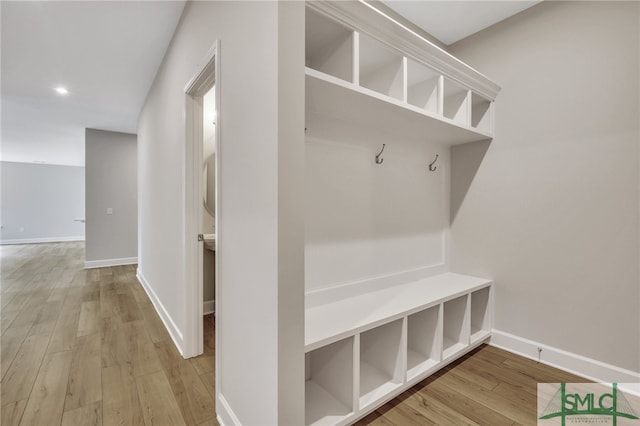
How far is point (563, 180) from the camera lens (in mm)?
1885

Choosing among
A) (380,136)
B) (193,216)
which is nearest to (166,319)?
(193,216)

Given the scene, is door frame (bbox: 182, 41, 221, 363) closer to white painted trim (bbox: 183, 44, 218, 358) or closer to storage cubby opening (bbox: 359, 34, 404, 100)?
white painted trim (bbox: 183, 44, 218, 358)

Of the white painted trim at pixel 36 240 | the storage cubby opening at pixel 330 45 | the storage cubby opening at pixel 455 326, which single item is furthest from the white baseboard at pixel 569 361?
the white painted trim at pixel 36 240

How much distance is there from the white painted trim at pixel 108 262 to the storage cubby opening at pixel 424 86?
5.71 m

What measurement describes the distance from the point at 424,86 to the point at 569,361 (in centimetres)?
209

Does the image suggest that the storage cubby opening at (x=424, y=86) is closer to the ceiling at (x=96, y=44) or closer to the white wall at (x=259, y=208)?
the ceiling at (x=96, y=44)

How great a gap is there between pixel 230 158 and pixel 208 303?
2.28m

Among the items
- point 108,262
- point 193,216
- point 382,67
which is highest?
point 382,67

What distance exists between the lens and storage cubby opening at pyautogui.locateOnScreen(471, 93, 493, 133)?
2219 mm

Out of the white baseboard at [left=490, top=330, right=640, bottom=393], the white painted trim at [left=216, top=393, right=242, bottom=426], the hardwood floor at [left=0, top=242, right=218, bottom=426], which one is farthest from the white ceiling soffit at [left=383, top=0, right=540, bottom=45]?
the hardwood floor at [left=0, top=242, right=218, bottom=426]

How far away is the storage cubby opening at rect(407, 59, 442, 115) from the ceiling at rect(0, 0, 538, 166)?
0.55m

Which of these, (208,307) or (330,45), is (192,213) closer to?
(330,45)

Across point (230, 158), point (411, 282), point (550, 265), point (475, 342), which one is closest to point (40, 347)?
point (230, 158)

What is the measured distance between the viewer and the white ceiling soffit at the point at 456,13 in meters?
1.97
